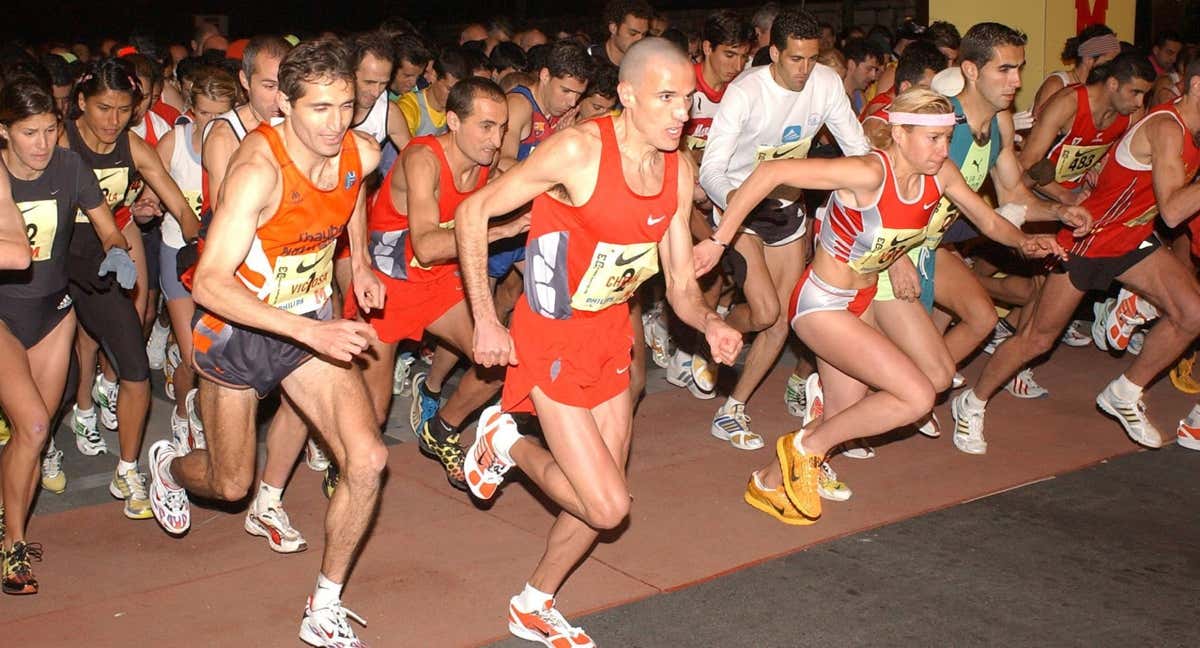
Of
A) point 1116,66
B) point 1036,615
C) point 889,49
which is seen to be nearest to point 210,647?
point 1036,615

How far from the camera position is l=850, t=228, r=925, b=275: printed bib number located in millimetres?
5512

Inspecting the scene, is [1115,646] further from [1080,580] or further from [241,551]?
[241,551]

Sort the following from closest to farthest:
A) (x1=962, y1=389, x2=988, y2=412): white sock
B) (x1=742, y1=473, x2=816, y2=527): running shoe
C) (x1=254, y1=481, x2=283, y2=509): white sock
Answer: (x1=254, y1=481, x2=283, y2=509): white sock < (x1=742, y1=473, x2=816, y2=527): running shoe < (x1=962, y1=389, x2=988, y2=412): white sock

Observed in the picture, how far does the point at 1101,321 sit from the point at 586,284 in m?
5.23

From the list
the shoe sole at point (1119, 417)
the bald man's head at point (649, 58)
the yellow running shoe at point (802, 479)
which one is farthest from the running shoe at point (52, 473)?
the shoe sole at point (1119, 417)

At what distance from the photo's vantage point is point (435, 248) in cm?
566

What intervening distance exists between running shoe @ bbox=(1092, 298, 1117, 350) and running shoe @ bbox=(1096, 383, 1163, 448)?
114cm

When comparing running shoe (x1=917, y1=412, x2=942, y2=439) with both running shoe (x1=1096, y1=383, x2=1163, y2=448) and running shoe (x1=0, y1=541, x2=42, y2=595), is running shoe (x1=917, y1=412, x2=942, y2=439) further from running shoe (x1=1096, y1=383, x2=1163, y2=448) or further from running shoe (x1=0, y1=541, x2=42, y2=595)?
running shoe (x1=0, y1=541, x2=42, y2=595)

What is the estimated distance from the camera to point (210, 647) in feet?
14.9

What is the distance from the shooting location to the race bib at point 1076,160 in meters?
7.74

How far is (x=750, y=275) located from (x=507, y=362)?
2.52 metres

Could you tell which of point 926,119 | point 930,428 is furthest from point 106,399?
point 926,119

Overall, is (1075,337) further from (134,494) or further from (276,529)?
(134,494)

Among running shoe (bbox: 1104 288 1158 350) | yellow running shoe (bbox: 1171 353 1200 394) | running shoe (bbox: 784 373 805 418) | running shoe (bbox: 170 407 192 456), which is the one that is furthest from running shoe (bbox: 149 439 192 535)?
Result: yellow running shoe (bbox: 1171 353 1200 394)
